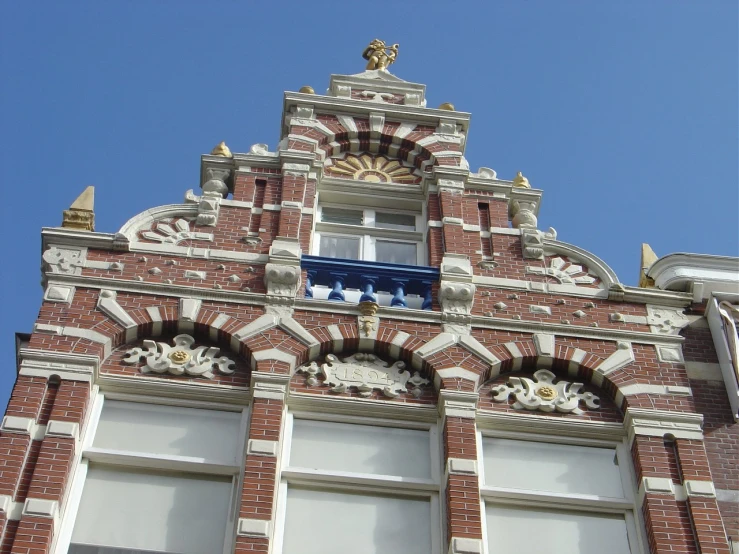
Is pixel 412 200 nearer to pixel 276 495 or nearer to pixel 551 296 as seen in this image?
pixel 551 296

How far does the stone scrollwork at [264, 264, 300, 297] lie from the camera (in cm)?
1641

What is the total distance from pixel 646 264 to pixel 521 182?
7.68 feet

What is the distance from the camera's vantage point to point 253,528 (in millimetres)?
13180

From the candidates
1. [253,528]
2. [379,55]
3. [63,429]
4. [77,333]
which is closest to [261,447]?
[253,528]

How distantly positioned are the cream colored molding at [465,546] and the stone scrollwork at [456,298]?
12.5 feet

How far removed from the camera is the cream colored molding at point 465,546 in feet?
43.3

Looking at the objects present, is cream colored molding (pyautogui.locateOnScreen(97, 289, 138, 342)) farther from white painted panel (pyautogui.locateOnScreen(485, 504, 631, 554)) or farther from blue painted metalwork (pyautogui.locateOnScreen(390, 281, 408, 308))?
white painted panel (pyautogui.locateOnScreen(485, 504, 631, 554))

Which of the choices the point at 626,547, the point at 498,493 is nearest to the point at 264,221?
the point at 498,493

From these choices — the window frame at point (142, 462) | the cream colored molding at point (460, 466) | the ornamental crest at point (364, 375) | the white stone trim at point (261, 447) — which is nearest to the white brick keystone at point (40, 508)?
the window frame at point (142, 462)

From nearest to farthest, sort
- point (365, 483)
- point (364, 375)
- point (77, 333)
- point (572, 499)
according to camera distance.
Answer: point (365, 483)
point (572, 499)
point (77, 333)
point (364, 375)

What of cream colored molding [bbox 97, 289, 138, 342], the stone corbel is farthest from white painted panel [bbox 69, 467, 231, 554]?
the stone corbel

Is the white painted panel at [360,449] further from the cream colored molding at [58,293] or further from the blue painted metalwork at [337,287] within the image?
the cream colored molding at [58,293]

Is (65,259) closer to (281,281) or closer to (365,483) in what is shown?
(281,281)

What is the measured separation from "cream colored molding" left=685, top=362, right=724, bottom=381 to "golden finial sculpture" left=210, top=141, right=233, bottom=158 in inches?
287
